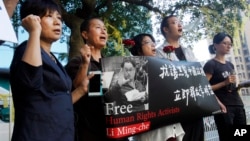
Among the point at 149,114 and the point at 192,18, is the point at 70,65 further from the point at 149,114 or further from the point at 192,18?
the point at 192,18

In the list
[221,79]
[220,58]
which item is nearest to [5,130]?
[221,79]

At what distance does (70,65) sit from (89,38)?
258 millimetres

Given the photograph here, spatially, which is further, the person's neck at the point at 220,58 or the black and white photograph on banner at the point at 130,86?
the person's neck at the point at 220,58

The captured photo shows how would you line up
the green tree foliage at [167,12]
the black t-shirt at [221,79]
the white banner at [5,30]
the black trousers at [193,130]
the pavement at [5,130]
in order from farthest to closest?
the green tree foliage at [167,12] < the pavement at [5,130] < the black t-shirt at [221,79] < the black trousers at [193,130] < the white banner at [5,30]

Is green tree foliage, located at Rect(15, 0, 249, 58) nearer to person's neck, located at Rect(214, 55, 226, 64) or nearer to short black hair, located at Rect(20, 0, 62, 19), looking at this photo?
person's neck, located at Rect(214, 55, 226, 64)

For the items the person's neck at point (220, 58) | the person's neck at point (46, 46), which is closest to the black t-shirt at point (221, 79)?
the person's neck at point (220, 58)

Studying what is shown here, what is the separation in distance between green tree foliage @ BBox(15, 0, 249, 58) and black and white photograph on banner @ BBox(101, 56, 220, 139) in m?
4.82

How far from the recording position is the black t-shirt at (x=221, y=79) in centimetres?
249

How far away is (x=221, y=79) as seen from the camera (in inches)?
98.9

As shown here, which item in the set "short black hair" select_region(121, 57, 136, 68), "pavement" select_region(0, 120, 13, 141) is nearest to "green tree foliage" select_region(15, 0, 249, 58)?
"pavement" select_region(0, 120, 13, 141)

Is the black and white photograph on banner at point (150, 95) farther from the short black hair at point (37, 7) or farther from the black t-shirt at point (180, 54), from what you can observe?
the short black hair at point (37, 7)

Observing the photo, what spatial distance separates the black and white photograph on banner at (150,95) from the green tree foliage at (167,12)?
15.8 ft

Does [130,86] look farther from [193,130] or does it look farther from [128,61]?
[193,130]

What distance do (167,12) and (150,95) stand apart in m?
6.65
